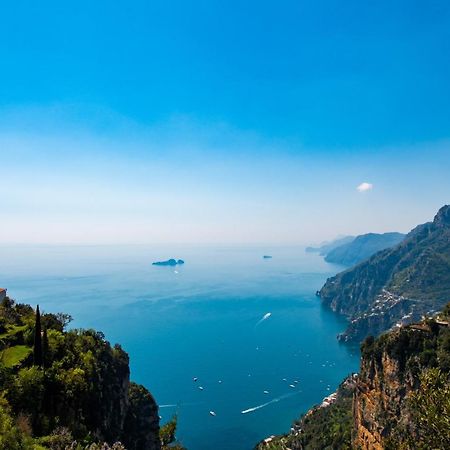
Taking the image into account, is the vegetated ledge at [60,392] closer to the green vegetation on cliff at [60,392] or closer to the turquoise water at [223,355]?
the green vegetation on cliff at [60,392]

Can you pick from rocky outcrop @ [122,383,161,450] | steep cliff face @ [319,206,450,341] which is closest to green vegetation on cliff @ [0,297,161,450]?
rocky outcrop @ [122,383,161,450]

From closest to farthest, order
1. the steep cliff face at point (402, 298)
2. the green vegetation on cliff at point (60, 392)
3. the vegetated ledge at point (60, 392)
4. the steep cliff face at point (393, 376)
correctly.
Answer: the vegetated ledge at point (60, 392), the green vegetation on cliff at point (60, 392), the steep cliff face at point (393, 376), the steep cliff face at point (402, 298)

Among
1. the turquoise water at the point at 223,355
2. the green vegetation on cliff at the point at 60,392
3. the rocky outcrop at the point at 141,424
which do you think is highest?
the green vegetation on cliff at the point at 60,392

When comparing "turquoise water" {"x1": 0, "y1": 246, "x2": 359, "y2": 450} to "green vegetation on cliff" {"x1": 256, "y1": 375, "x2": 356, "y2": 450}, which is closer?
"green vegetation on cliff" {"x1": 256, "y1": 375, "x2": 356, "y2": 450}

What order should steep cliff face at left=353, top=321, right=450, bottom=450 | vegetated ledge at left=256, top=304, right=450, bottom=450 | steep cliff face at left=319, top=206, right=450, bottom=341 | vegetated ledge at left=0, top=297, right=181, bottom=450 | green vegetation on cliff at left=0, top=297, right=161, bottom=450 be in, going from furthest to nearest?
steep cliff face at left=319, top=206, right=450, bottom=341 → steep cliff face at left=353, top=321, right=450, bottom=450 → vegetated ledge at left=256, top=304, right=450, bottom=450 → green vegetation on cliff at left=0, top=297, right=161, bottom=450 → vegetated ledge at left=0, top=297, right=181, bottom=450

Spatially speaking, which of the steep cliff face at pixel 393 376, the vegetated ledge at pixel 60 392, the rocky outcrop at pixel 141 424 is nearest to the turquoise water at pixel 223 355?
the rocky outcrop at pixel 141 424

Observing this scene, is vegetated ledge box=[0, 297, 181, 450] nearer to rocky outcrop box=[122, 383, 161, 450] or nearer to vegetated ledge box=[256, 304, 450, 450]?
rocky outcrop box=[122, 383, 161, 450]

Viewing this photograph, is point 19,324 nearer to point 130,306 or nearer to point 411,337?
point 411,337

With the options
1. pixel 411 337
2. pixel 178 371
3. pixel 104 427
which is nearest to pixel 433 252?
pixel 178 371
